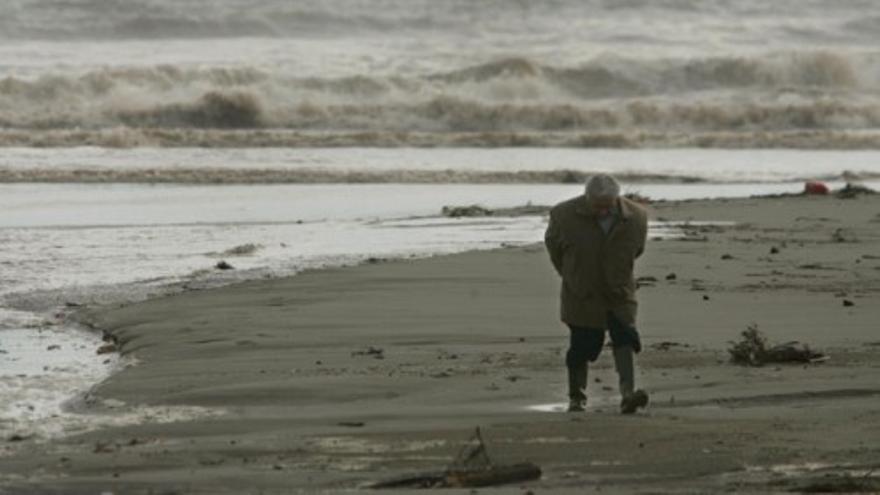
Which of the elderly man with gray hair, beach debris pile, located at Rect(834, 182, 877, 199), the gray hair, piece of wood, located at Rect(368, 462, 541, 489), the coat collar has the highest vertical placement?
the gray hair

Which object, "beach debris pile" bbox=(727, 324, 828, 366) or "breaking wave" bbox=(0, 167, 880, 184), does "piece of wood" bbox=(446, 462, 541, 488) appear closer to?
"beach debris pile" bbox=(727, 324, 828, 366)

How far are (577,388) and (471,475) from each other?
194cm

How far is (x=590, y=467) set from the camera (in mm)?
7695

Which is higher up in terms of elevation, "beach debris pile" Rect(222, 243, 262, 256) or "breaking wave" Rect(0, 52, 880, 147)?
"breaking wave" Rect(0, 52, 880, 147)

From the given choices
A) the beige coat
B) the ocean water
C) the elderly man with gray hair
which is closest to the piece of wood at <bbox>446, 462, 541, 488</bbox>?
the elderly man with gray hair

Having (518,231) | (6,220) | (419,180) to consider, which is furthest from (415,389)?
(419,180)

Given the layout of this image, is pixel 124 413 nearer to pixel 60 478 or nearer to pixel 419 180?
pixel 60 478

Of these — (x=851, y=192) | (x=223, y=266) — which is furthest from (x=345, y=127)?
(x=223, y=266)

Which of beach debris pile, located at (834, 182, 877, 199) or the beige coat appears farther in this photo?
beach debris pile, located at (834, 182, 877, 199)

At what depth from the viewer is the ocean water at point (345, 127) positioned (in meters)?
16.3

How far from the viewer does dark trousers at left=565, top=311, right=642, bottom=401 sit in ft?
30.1

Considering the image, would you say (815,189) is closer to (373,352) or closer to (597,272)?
(373,352)

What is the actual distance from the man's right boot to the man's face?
699 mm

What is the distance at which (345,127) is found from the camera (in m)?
36.7
